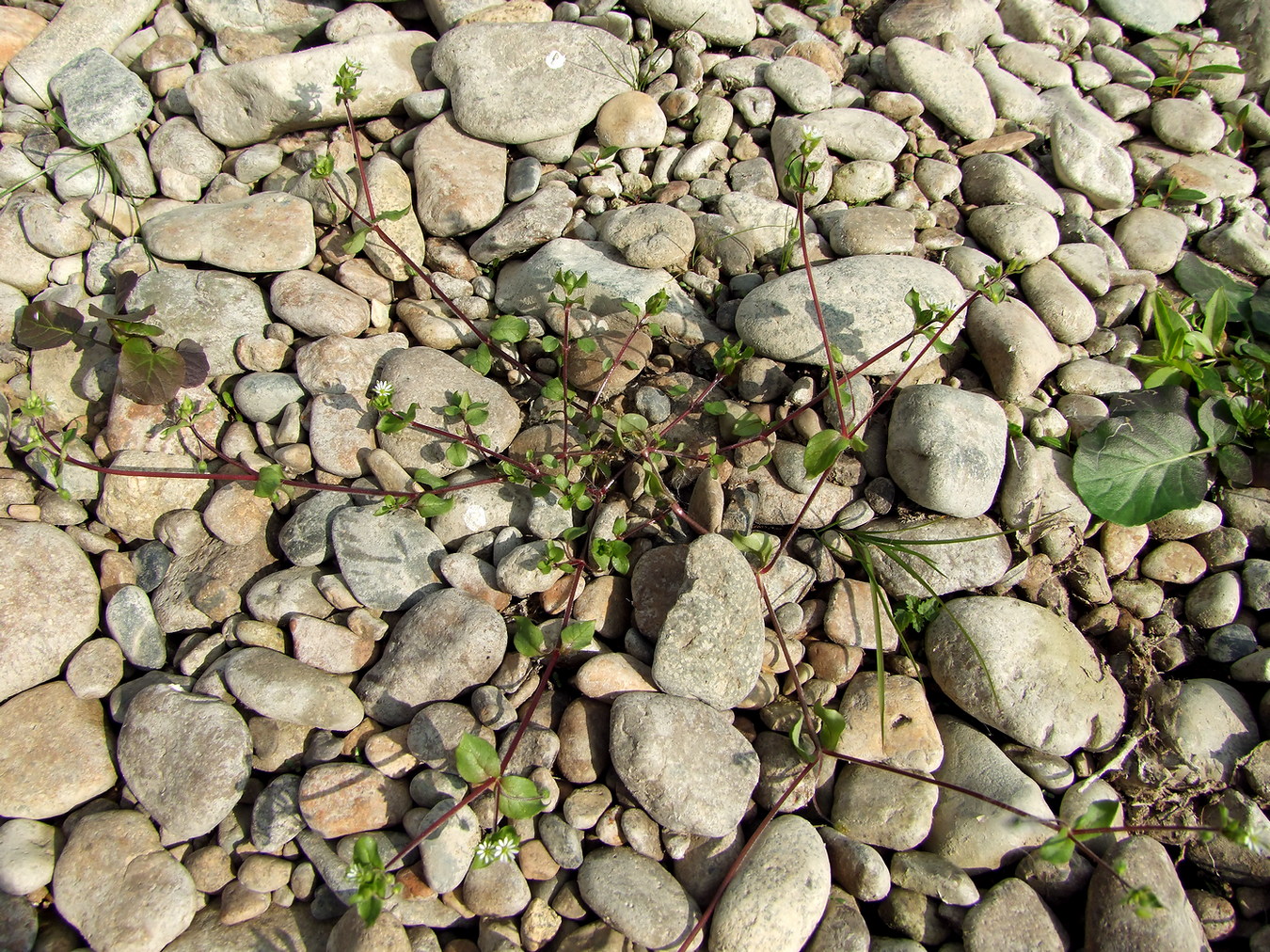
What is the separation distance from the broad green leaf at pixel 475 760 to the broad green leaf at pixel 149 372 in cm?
212

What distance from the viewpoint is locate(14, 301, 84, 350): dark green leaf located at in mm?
3426

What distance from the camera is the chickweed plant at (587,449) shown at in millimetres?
2967

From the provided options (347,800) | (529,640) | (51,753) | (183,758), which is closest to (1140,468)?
(529,640)

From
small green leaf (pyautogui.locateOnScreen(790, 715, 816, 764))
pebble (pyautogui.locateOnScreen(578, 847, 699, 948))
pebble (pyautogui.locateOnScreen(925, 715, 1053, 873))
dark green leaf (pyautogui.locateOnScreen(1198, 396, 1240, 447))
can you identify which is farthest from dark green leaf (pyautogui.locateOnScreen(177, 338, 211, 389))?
dark green leaf (pyautogui.locateOnScreen(1198, 396, 1240, 447))

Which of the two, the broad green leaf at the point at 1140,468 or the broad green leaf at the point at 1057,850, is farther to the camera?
the broad green leaf at the point at 1140,468

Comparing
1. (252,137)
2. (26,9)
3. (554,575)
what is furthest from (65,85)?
(554,575)

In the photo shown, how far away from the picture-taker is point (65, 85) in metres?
4.28

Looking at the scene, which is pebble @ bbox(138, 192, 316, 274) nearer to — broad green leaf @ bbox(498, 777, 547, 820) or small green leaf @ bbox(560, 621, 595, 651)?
small green leaf @ bbox(560, 621, 595, 651)

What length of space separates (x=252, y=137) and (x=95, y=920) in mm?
3911

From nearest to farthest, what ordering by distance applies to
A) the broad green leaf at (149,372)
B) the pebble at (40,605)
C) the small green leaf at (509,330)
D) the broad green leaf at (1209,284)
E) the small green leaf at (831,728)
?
the small green leaf at (831,728) → the pebble at (40,605) → the broad green leaf at (149,372) → the small green leaf at (509,330) → the broad green leaf at (1209,284)

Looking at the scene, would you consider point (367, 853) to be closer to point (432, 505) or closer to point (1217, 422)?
point (432, 505)

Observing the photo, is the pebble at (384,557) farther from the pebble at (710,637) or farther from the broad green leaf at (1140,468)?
the broad green leaf at (1140,468)

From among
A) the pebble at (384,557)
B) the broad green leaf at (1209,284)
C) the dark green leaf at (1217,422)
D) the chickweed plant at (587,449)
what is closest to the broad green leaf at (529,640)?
the chickweed plant at (587,449)

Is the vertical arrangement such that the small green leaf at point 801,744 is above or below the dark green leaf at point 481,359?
below
